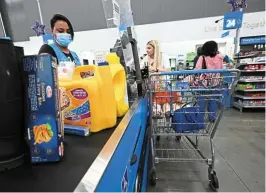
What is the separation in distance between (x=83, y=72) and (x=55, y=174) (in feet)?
1.23

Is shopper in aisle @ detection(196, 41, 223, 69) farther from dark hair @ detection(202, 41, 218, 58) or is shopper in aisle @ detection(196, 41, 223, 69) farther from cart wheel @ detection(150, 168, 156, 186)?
cart wheel @ detection(150, 168, 156, 186)

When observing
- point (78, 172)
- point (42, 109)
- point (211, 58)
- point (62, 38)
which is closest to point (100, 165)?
point (78, 172)

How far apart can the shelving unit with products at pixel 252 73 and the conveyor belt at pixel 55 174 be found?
16.1ft

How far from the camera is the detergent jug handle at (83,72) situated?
2.17ft

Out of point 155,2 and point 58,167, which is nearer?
point 58,167

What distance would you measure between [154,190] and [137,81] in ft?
3.63

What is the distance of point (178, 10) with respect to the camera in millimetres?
6934

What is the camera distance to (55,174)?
416mm

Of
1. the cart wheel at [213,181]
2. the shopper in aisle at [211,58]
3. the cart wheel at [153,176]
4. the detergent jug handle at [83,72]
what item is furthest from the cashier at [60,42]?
the shopper in aisle at [211,58]

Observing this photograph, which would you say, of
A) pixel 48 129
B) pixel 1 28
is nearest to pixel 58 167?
pixel 48 129

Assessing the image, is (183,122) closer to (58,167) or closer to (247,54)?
(58,167)

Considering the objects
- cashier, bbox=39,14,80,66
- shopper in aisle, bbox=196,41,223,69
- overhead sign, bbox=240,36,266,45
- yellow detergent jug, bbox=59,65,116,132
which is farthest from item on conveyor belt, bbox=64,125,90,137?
overhead sign, bbox=240,36,266,45

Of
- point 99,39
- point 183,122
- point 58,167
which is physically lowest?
point 183,122

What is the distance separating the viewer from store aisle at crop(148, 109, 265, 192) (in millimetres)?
1771
